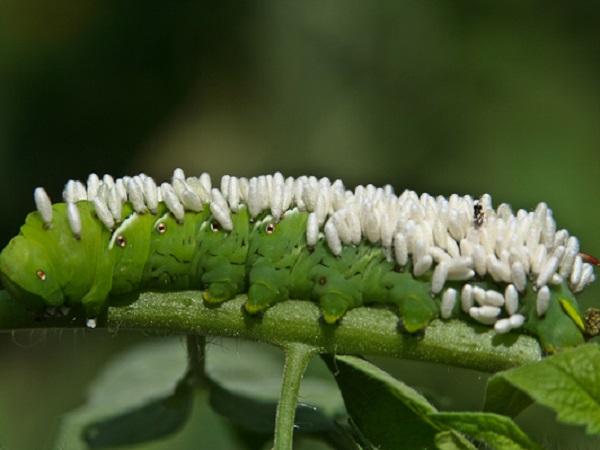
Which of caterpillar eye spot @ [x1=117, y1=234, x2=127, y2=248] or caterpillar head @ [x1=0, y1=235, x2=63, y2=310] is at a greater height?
caterpillar eye spot @ [x1=117, y1=234, x2=127, y2=248]

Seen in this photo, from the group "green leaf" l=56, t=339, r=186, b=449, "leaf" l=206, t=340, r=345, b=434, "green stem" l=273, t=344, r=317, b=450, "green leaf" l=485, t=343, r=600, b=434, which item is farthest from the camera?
"green leaf" l=56, t=339, r=186, b=449

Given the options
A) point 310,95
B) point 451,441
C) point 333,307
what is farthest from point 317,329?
point 310,95

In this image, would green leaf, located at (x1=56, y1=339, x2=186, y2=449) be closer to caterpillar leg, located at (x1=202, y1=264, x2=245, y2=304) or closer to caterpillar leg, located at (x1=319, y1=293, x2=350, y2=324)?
caterpillar leg, located at (x1=202, y1=264, x2=245, y2=304)

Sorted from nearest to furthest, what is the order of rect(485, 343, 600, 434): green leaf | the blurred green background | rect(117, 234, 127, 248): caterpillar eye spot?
rect(485, 343, 600, 434): green leaf, rect(117, 234, 127, 248): caterpillar eye spot, the blurred green background

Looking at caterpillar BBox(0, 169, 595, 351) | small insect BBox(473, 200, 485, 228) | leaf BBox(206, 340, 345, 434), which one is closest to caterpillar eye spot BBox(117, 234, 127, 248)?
caterpillar BBox(0, 169, 595, 351)

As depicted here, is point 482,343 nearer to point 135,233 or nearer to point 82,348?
point 135,233

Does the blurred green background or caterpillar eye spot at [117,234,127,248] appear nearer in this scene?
caterpillar eye spot at [117,234,127,248]

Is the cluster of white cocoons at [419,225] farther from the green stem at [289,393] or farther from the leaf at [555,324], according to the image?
the green stem at [289,393]
